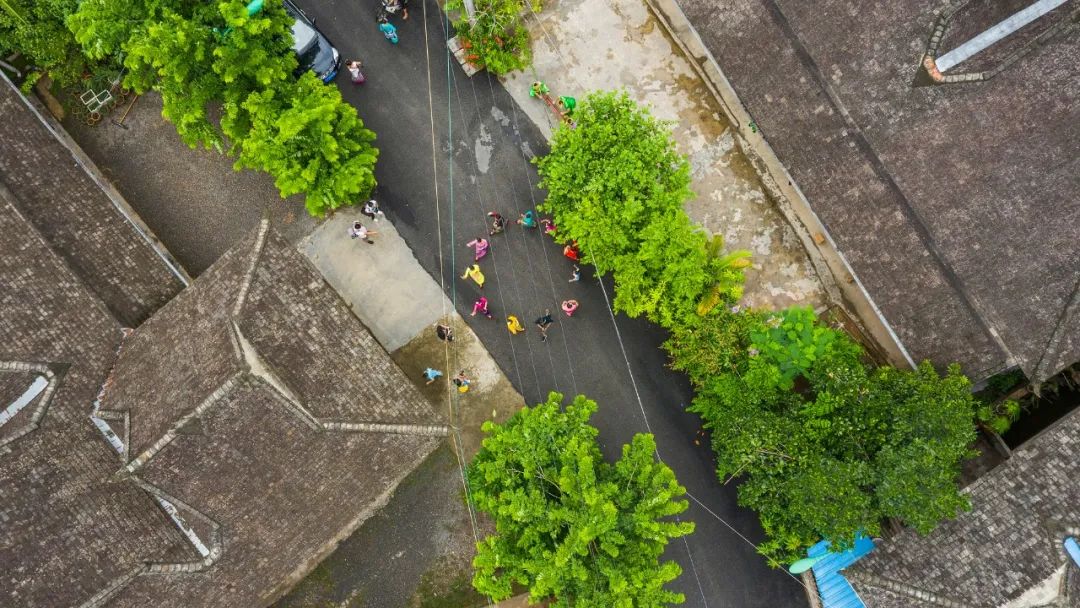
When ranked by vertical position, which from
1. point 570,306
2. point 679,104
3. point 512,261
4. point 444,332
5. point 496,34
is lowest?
point 570,306

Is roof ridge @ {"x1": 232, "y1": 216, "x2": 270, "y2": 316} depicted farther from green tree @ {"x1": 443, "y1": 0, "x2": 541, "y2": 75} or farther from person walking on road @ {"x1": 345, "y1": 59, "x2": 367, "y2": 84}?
green tree @ {"x1": 443, "y1": 0, "x2": 541, "y2": 75}

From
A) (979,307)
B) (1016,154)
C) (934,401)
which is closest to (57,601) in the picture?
(934,401)

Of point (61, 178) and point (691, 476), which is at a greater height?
point (61, 178)

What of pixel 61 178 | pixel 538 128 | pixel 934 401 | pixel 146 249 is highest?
pixel 61 178

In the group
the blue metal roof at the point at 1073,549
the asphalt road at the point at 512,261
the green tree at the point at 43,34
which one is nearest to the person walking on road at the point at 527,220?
the asphalt road at the point at 512,261

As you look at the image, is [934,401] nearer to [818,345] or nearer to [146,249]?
[818,345]

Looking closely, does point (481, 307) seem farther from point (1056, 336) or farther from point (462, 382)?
point (1056, 336)

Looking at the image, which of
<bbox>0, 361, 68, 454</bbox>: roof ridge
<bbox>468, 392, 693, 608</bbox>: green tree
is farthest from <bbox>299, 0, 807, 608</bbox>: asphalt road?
<bbox>0, 361, 68, 454</bbox>: roof ridge

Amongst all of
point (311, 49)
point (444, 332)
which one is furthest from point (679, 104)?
point (311, 49)
